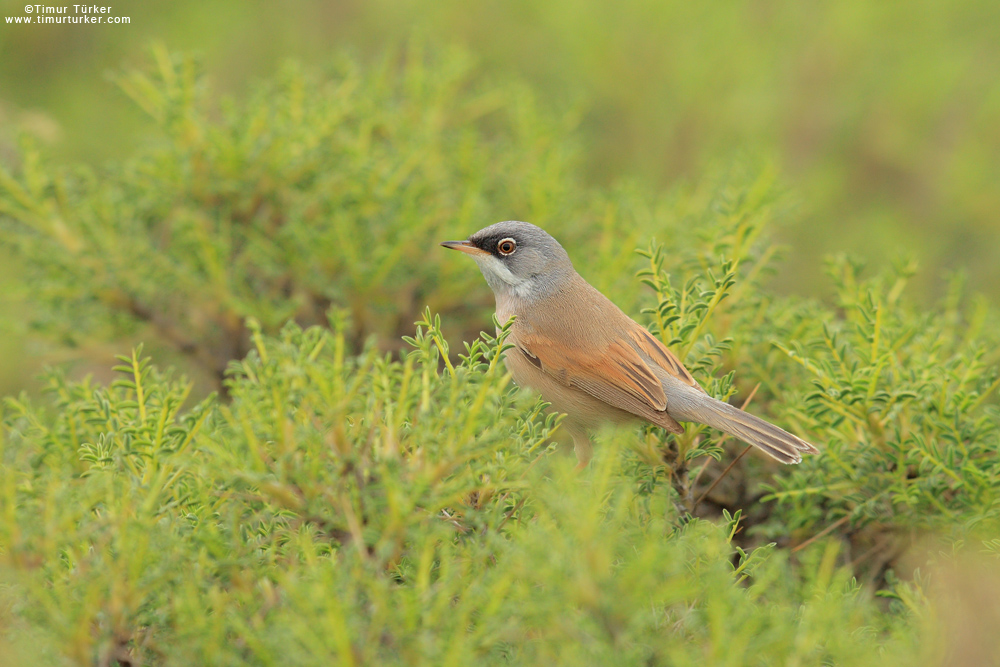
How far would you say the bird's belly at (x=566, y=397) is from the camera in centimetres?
306

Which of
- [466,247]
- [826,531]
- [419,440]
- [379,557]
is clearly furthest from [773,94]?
[379,557]

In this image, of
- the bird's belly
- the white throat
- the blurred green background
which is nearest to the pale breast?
the bird's belly

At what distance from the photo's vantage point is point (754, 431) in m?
2.53

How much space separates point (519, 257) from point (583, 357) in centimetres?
60

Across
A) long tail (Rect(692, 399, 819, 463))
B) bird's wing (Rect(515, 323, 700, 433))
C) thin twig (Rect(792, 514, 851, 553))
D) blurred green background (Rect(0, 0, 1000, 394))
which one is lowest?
thin twig (Rect(792, 514, 851, 553))

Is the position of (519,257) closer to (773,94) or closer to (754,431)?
(754,431)

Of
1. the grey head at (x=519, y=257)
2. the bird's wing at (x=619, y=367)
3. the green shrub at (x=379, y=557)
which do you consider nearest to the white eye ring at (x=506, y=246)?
the grey head at (x=519, y=257)

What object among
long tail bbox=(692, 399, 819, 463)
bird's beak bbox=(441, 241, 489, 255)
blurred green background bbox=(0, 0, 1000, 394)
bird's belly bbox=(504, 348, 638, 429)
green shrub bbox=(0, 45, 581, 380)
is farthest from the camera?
blurred green background bbox=(0, 0, 1000, 394)

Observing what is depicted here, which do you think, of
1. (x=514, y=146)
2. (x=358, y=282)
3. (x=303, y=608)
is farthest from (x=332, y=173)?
(x=303, y=608)

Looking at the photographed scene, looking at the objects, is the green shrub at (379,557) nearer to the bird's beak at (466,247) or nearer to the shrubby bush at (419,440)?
the shrubby bush at (419,440)

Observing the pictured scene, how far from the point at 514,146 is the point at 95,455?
337 centimetres

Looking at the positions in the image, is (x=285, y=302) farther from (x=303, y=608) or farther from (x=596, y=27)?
(x=596, y=27)

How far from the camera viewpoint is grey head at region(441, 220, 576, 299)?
3.44 metres

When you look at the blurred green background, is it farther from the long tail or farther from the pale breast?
the long tail
